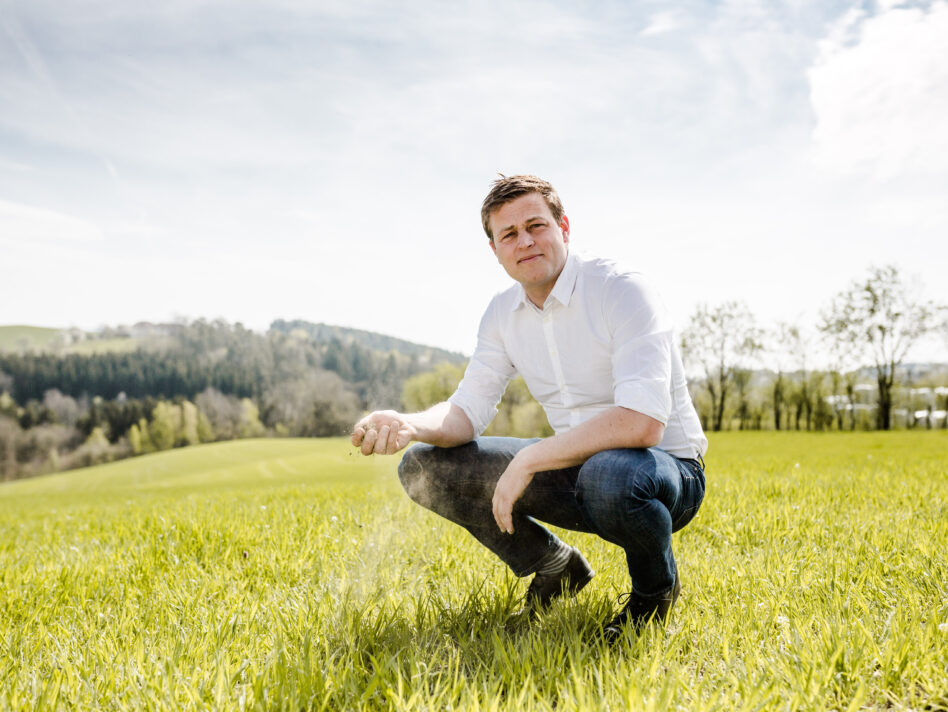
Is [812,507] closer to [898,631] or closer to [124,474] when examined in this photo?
[898,631]

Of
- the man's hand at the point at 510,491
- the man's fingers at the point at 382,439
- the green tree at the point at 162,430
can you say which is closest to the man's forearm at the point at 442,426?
the man's fingers at the point at 382,439

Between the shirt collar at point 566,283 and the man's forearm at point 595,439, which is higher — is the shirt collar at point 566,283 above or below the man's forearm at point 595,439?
above

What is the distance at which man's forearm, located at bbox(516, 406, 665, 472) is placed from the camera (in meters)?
2.92

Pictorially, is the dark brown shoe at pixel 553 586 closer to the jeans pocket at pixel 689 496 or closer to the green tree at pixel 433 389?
the jeans pocket at pixel 689 496

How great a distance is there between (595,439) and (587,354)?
605mm

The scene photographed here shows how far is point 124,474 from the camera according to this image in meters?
60.4

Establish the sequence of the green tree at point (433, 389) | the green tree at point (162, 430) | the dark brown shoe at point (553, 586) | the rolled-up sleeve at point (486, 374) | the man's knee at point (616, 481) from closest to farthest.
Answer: the man's knee at point (616, 481) → the dark brown shoe at point (553, 586) → the rolled-up sleeve at point (486, 374) → the green tree at point (433, 389) → the green tree at point (162, 430)

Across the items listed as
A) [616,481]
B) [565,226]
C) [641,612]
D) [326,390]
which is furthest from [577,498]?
[326,390]

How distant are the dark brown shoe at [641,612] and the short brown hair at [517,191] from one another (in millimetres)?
2020

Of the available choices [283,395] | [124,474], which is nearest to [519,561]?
[124,474]

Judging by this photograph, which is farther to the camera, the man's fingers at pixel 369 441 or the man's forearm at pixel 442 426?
the man's forearm at pixel 442 426

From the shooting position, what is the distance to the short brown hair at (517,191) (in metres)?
3.46

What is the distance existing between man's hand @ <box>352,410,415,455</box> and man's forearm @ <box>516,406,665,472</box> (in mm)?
651

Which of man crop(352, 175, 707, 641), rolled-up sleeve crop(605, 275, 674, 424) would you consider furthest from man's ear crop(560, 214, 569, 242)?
rolled-up sleeve crop(605, 275, 674, 424)
